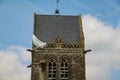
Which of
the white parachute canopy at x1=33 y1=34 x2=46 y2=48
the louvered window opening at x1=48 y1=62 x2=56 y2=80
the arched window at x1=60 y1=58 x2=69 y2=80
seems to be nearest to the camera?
the louvered window opening at x1=48 y1=62 x2=56 y2=80

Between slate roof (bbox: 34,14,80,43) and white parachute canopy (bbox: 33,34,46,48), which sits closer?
white parachute canopy (bbox: 33,34,46,48)

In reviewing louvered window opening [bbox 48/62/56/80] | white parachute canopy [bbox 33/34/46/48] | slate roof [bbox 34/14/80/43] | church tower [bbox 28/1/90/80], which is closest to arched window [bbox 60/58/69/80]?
church tower [bbox 28/1/90/80]

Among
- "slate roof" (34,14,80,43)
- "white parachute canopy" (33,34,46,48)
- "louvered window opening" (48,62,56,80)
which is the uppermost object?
"slate roof" (34,14,80,43)

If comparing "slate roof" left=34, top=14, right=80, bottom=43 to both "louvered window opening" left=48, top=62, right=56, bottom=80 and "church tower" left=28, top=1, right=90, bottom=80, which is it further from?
"louvered window opening" left=48, top=62, right=56, bottom=80

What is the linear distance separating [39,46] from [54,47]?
1.86 m

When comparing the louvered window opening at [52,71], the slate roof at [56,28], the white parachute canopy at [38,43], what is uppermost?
the slate roof at [56,28]

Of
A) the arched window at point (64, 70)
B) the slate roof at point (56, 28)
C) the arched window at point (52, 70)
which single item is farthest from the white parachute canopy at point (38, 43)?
the arched window at point (64, 70)

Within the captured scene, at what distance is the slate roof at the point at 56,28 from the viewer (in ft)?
133

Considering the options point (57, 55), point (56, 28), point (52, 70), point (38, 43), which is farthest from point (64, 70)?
point (56, 28)

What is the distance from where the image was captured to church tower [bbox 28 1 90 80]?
125ft

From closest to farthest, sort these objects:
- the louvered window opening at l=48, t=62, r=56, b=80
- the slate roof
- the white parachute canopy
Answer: the louvered window opening at l=48, t=62, r=56, b=80 < the white parachute canopy < the slate roof

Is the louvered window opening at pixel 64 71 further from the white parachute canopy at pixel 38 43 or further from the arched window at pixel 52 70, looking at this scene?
the white parachute canopy at pixel 38 43

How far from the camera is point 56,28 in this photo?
137ft

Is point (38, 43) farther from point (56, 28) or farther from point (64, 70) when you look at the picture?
point (64, 70)
